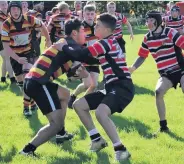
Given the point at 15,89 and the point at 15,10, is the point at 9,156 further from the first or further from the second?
the point at 15,89

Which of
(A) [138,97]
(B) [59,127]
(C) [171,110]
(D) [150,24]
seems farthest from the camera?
(A) [138,97]

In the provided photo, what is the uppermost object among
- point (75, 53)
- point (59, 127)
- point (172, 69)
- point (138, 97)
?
point (75, 53)

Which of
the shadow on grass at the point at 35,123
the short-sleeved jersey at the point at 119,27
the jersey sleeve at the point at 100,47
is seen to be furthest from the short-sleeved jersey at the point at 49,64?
the short-sleeved jersey at the point at 119,27

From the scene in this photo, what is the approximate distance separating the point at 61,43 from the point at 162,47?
73.5 inches

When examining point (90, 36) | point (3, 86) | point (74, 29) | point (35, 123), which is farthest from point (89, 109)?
point (3, 86)

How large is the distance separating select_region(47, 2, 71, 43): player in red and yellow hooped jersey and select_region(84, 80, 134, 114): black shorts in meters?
5.98

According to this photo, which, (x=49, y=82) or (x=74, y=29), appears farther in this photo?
(x=49, y=82)

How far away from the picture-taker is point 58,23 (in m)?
11.3

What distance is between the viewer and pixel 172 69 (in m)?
6.61

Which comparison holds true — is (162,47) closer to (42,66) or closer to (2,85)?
(42,66)

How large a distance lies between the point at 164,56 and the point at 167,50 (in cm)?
10

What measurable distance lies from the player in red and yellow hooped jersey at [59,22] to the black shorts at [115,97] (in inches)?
235

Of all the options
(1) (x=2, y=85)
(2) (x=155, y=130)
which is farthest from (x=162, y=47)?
(1) (x=2, y=85)

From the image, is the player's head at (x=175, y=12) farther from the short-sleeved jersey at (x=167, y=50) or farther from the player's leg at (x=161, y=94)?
the player's leg at (x=161, y=94)
